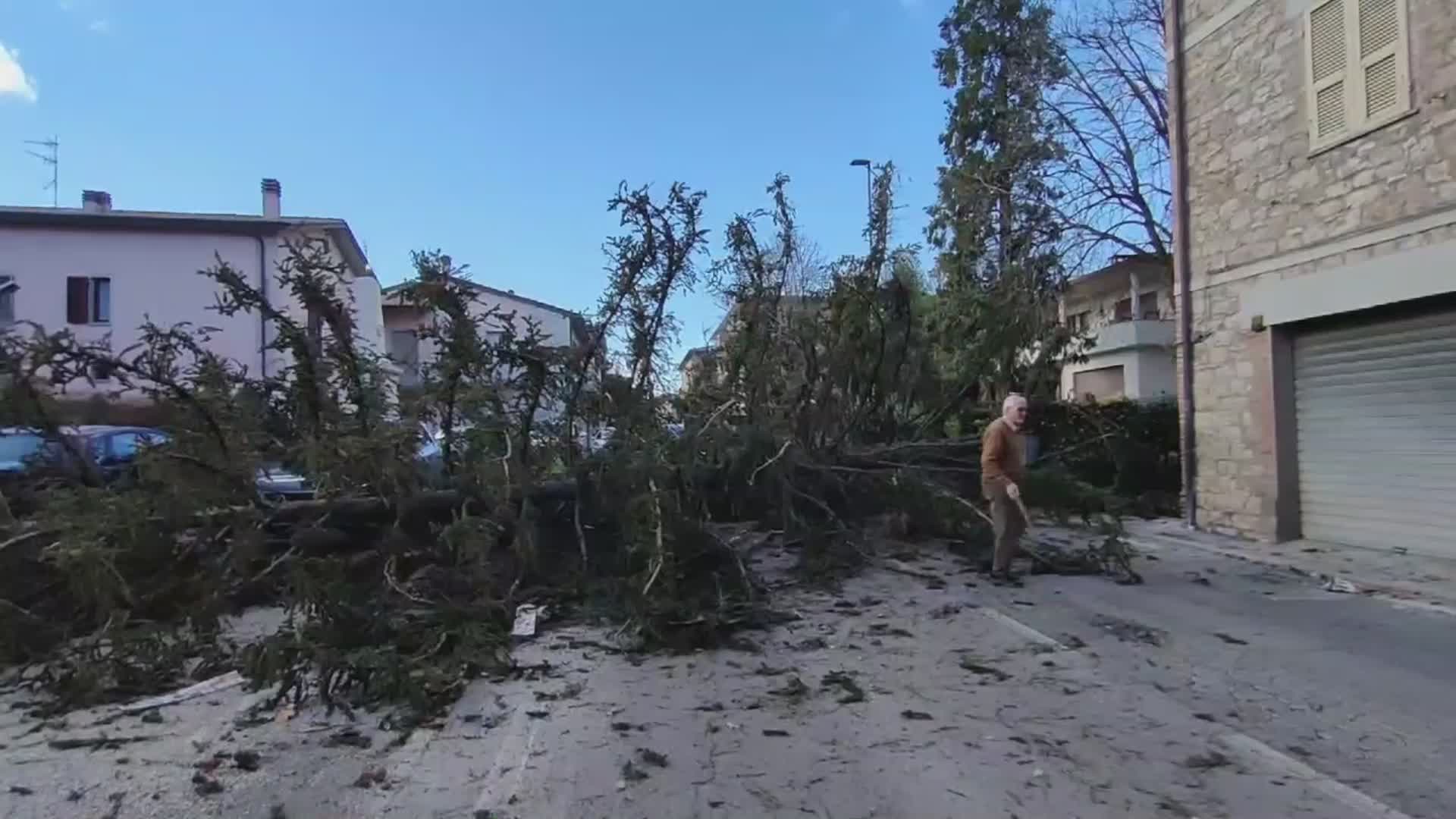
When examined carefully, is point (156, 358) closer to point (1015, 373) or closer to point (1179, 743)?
point (1179, 743)

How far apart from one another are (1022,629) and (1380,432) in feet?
18.9

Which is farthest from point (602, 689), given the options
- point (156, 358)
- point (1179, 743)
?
point (156, 358)

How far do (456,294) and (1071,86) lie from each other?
18561 mm

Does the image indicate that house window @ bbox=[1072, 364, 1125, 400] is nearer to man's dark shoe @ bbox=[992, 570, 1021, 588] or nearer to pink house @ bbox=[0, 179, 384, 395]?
pink house @ bbox=[0, 179, 384, 395]

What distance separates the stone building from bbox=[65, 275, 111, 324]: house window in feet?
88.0

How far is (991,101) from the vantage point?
973 inches

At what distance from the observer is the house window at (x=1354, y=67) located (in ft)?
32.8

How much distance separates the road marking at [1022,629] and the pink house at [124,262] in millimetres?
23158

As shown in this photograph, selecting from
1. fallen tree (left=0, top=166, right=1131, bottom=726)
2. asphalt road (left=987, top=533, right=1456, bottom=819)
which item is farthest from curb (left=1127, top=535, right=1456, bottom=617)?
fallen tree (left=0, top=166, right=1131, bottom=726)

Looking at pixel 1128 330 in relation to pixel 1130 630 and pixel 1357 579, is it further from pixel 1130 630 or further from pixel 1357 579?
pixel 1130 630

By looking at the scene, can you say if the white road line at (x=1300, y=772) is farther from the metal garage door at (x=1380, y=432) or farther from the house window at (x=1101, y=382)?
the house window at (x=1101, y=382)

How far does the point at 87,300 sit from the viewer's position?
28.3 m

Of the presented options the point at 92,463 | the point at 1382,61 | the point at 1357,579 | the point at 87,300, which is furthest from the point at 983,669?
the point at 87,300

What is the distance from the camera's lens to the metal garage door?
32.9ft
